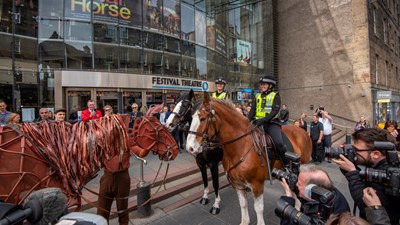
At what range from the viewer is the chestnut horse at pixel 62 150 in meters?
1.60

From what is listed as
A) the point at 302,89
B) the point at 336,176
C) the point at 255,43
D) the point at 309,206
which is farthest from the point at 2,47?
the point at 302,89

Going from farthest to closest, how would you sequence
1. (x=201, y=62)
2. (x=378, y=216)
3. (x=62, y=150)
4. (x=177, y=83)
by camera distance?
(x=201, y=62)
(x=177, y=83)
(x=62, y=150)
(x=378, y=216)

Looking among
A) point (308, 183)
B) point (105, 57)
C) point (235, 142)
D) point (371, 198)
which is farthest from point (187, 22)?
point (371, 198)

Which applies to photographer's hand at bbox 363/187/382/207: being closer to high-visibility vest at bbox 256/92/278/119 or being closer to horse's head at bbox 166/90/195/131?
high-visibility vest at bbox 256/92/278/119

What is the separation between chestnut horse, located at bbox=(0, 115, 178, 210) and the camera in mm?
1604

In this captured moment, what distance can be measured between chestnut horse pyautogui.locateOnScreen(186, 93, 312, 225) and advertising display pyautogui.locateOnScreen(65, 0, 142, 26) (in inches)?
498

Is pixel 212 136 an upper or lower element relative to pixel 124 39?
lower

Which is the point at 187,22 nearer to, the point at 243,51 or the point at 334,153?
the point at 243,51

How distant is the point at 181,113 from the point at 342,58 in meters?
20.1

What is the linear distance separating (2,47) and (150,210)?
474 inches

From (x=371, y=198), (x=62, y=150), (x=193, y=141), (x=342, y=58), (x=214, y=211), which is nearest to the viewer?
(x=371, y=198)

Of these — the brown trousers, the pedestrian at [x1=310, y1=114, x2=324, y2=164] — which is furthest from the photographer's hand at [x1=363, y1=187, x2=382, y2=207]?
the pedestrian at [x1=310, y1=114, x2=324, y2=164]

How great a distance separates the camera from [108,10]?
1282 cm

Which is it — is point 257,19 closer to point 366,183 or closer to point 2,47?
point 2,47
